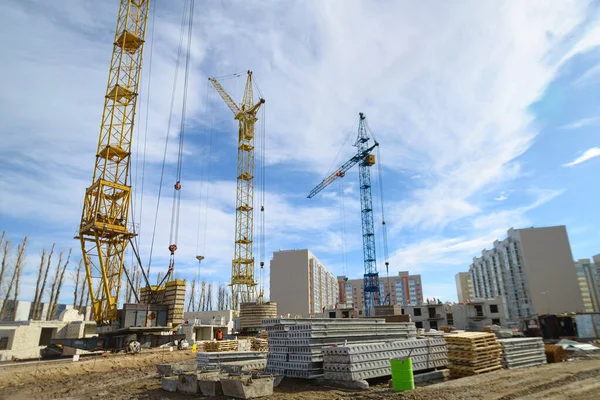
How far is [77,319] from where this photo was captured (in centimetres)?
3222

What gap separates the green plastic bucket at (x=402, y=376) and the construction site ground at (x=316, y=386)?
256mm

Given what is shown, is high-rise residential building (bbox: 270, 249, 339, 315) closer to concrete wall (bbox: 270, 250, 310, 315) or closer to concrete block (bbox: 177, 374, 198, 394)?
concrete wall (bbox: 270, 250, 310, 315)

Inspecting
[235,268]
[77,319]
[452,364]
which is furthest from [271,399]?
[235,268]

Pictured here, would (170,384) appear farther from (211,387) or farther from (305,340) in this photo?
(305,340)

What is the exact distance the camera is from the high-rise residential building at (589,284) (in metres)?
110

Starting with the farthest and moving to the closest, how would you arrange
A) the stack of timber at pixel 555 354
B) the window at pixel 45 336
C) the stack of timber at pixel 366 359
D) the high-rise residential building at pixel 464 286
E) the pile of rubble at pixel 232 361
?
the high-rise residential building at pixel 464 286 → the window at pixel 45 336 → the stack of timber at pixel 555 354 → the pile of rubble at pixel 232 361 → the stack of timber at pixel 366 359

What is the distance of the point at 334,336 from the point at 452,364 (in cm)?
437

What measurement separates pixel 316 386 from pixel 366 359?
1617 millimetres

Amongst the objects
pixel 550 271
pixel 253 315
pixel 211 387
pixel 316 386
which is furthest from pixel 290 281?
pixel 211 387

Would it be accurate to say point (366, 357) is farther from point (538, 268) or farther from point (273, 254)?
point (273, 254)

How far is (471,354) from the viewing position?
11875 millimetres

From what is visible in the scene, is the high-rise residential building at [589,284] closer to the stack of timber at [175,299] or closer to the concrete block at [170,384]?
the stack of timber at [175,299]

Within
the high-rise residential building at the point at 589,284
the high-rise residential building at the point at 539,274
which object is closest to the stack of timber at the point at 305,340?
the high-rise residential building at the point at 539,274

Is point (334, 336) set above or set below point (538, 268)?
Answer: below
